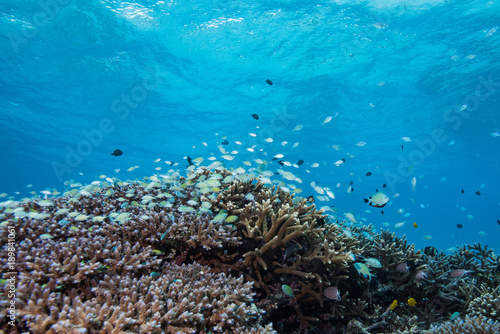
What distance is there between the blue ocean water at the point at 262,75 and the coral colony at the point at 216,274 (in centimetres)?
498

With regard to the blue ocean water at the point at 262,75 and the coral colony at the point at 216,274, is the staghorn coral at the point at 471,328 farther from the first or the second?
the blue ocean water at the point at 262,75

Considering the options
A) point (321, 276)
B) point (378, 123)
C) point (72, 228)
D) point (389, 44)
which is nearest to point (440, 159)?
point (378, 123)

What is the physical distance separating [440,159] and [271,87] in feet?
115

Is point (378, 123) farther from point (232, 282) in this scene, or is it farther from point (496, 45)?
point (232, 282)

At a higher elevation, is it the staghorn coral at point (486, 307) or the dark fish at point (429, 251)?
the dark fish at point (429, 251)

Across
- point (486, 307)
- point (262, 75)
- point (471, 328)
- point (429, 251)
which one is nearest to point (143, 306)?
point (471, 328)

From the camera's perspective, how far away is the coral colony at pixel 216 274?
285 cm

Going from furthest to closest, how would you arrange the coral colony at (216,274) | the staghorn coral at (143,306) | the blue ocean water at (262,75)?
the blue ocean water at (262,75) < the coral colony at (216,274) < the staghorn coral at (143,306)

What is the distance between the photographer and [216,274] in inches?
166

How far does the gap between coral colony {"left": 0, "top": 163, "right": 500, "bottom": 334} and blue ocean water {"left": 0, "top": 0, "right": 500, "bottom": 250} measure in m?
4.98

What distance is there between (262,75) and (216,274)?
76.8ft

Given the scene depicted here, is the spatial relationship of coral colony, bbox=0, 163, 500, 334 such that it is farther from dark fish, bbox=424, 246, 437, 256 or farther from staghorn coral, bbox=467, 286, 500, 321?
dark fish, bbox=424, 246, 437, 256

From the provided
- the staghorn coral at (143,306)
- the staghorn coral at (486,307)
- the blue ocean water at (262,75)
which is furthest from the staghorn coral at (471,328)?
the blue ocean water at (262,75)

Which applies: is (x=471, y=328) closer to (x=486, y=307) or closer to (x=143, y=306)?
(x=486, y=307)
